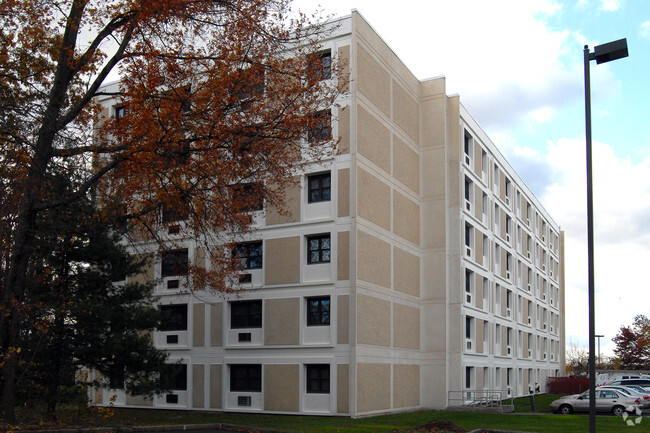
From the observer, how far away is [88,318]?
24.3m

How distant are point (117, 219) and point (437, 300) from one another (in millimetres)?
20816

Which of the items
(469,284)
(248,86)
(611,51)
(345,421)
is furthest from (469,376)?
(611,51)

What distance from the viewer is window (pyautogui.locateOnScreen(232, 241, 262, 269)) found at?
32250 millimetres

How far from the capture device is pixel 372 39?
107 ft

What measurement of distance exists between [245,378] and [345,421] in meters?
6.47

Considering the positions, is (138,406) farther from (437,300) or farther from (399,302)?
(437,300)

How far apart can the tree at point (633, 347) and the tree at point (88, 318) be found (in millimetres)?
82384

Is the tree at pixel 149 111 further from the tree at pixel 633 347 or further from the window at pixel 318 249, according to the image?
the tree at pixel 633 347

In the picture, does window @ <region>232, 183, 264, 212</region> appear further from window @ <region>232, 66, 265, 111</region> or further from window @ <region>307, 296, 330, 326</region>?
window @ <region>307, 296, 330, 326</region>

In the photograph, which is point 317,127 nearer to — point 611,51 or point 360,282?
point 611,51

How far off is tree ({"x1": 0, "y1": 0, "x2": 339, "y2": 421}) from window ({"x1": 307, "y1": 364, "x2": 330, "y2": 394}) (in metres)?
12.1

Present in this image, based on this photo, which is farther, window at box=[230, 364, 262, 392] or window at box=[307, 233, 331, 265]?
window at box=[230, 364, 262, 392]

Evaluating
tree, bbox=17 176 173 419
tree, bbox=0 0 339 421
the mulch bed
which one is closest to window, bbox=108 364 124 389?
tree, bbox=17 176 173 419

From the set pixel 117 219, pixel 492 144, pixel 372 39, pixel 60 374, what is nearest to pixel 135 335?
pixel 60 374
